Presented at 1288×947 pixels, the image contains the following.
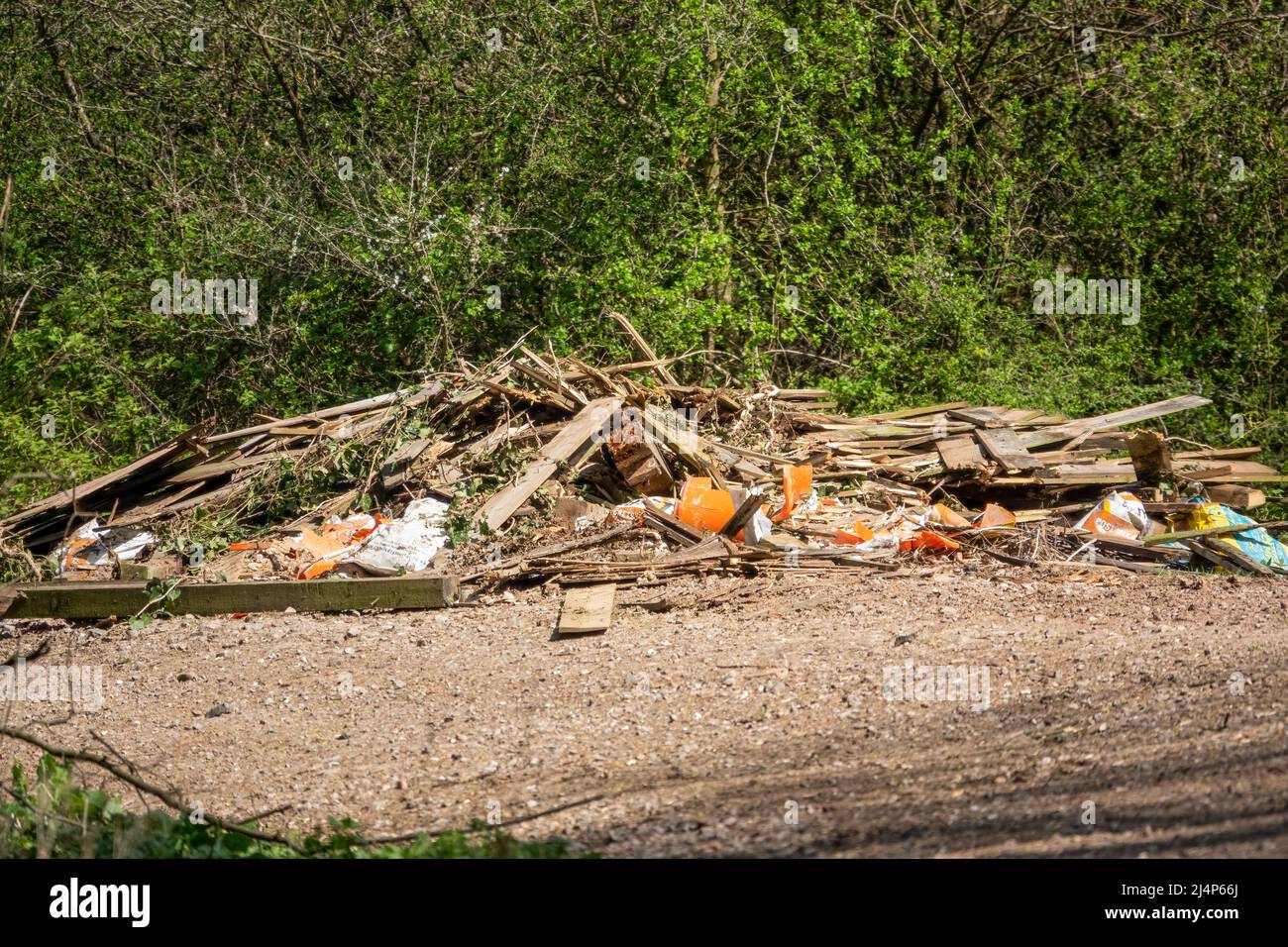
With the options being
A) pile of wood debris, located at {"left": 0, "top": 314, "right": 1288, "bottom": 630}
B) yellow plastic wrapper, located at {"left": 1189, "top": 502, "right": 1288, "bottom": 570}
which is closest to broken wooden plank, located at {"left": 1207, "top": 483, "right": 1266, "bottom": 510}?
pile of wood debris, located at {"left": 0, "top": 314, "right": 1288, "bottom": 630}

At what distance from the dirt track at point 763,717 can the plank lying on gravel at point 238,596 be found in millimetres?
161

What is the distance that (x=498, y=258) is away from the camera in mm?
12875

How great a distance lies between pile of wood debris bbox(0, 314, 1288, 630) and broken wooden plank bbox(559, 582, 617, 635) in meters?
0.19

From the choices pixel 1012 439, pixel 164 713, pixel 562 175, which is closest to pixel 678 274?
pixel 562 175

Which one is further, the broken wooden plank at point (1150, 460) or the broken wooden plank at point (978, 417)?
the broken wooden plank at point (978, 417)

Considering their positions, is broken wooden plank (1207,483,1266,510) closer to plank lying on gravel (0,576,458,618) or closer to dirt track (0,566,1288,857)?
dirt track (0,566,1288,857)

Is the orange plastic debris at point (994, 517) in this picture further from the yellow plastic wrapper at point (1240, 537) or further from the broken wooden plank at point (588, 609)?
the broken wooden plank at point (588, 609)

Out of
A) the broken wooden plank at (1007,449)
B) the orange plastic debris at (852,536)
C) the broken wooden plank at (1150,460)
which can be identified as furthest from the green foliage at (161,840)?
the broken wooden plank at (1150,460)

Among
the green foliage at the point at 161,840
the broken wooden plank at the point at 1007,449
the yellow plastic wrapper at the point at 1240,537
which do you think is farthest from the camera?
the broken wooden plank at the point at 1007,449

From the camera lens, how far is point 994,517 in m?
8.48

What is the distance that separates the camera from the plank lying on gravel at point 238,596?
7.65m
